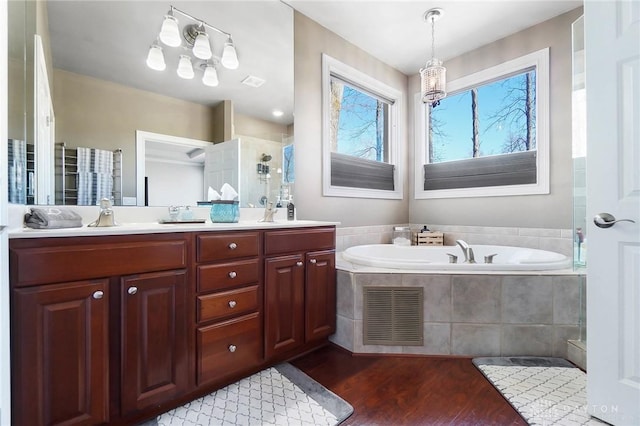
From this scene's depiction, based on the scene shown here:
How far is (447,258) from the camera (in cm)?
299

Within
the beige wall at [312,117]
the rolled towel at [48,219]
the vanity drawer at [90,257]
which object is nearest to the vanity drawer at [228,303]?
the vanity drawer at [90,257]

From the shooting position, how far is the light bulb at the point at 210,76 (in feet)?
6.89

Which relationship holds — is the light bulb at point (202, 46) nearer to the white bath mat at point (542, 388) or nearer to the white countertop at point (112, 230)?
the white countertop at point (112, 230)

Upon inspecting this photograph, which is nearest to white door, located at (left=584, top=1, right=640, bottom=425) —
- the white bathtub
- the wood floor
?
the wood floor

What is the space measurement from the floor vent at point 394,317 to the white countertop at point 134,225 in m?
0.63

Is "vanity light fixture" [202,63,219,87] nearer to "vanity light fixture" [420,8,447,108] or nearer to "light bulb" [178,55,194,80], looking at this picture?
"light bulb" [178,55,194,80]

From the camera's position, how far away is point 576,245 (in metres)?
2.02

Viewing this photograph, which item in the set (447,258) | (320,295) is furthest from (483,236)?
(320,295)

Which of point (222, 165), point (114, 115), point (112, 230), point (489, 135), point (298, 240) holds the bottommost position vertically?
point (298, 240)

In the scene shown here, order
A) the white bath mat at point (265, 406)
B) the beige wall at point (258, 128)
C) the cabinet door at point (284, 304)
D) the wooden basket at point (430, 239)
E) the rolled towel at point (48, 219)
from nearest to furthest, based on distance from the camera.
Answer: the rolled towel at point (48, 219)
the white bath mat at point (265, 406)
the cabinet door at point (284, 304)
the beige wall at point (258, 128)
the wooden basket at point (430, 239)

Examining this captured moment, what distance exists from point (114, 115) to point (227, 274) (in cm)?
115

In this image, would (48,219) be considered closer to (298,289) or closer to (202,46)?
(298,289)

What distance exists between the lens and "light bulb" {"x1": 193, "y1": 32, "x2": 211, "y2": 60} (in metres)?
2.04

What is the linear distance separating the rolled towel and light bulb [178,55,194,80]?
1150mm
